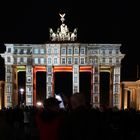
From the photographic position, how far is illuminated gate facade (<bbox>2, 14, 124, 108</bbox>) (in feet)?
239

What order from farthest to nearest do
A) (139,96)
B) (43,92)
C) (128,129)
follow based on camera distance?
(43,92), (139,96), (128,129)

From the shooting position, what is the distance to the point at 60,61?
72.7 m

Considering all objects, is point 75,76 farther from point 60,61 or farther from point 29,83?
point 29,83

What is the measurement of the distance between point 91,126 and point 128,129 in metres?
9.85

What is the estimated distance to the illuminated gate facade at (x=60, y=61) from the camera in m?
72.8

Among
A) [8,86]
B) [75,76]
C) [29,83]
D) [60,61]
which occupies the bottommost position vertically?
[8,86]

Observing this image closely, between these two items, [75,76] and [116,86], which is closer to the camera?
[116,86]

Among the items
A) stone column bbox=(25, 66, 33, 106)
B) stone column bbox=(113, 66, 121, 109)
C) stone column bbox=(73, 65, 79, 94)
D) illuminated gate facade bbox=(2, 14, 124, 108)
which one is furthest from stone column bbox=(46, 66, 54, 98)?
stone column bbox=(113, 66, 121, 109)

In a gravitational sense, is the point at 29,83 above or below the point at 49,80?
below

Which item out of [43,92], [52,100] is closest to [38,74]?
[43,92]

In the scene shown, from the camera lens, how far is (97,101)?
243 ft

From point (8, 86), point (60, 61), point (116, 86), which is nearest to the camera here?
point (8, 86)

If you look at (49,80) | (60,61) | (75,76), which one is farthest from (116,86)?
(49,80)

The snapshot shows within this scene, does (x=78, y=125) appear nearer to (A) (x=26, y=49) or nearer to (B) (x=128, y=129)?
(B) (x=128, y=129)
